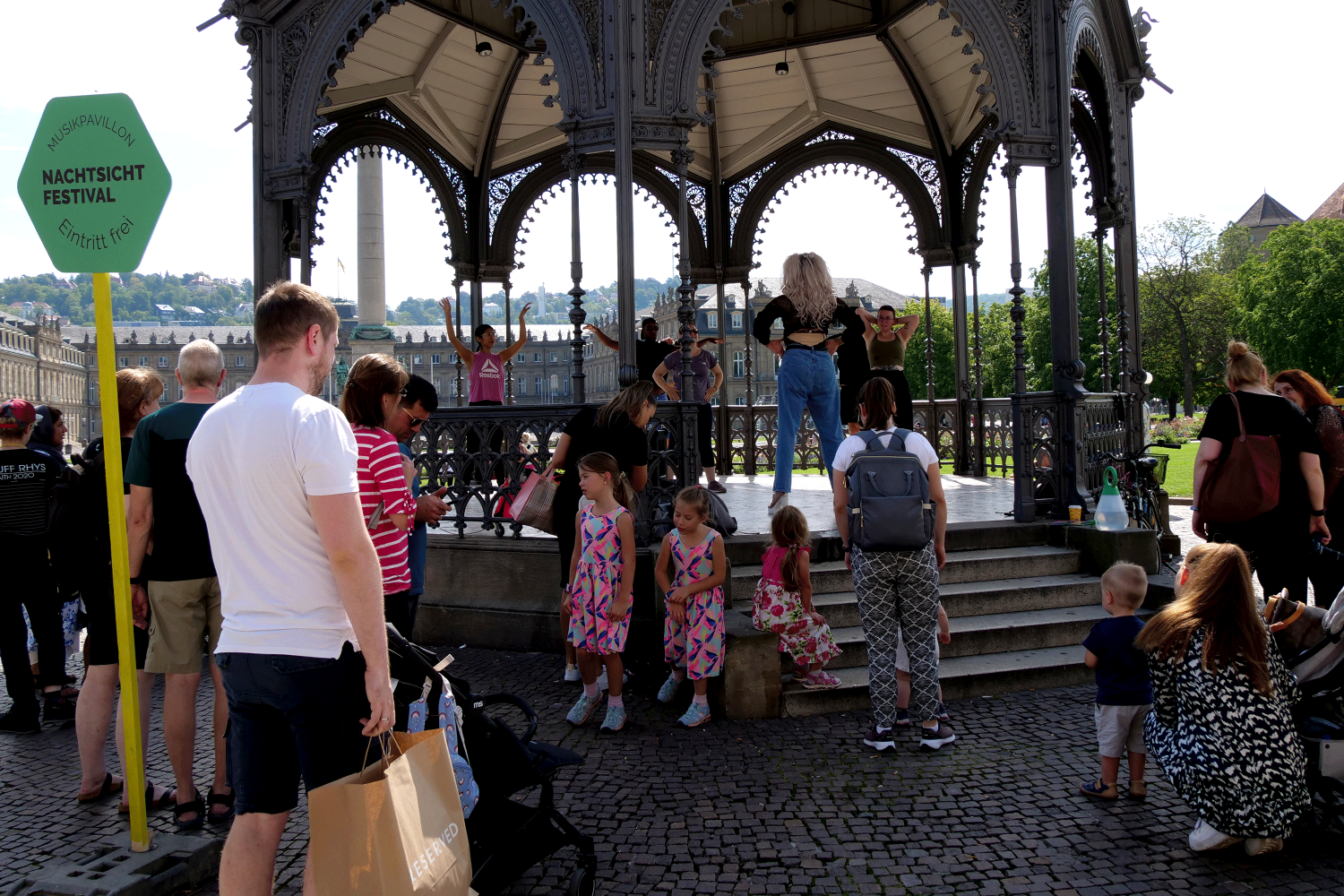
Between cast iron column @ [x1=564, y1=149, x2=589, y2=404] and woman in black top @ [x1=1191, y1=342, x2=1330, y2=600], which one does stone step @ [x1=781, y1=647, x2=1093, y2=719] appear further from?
cast iron column @ [x1=564, y1=149, x2=589, y2=404]

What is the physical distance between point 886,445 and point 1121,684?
1547 mm

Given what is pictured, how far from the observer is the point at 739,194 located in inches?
559

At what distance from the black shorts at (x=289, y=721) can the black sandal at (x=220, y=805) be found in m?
1.78

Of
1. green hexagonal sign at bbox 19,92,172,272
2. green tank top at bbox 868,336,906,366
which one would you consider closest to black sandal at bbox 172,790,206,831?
green hexagonal sign at bbox 19,92,172,272

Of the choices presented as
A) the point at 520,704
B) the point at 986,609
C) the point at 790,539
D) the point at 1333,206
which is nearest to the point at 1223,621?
the point at 790,539

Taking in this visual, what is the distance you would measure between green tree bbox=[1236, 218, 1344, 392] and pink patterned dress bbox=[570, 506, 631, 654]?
54.6 m

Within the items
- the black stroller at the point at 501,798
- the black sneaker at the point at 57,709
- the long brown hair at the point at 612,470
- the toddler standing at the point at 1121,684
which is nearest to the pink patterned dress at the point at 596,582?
the long brown hair at the point at 612,470

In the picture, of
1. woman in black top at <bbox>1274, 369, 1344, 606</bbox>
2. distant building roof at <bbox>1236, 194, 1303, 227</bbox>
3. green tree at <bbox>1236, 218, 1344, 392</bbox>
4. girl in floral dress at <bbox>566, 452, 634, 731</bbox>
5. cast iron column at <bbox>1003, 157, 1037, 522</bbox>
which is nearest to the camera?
girl in floral dress at <bbox>566, 452, 634, 731</bbox>

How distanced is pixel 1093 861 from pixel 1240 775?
2.10 feet

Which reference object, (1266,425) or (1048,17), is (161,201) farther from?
(1048,17)

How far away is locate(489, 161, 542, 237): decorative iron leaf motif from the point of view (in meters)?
13.8

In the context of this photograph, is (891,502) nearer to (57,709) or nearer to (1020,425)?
(1020,425)

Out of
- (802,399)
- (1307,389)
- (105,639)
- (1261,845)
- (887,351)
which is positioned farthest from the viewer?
(887,351)

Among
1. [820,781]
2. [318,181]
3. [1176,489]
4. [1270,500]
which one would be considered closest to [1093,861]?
[820,781]
